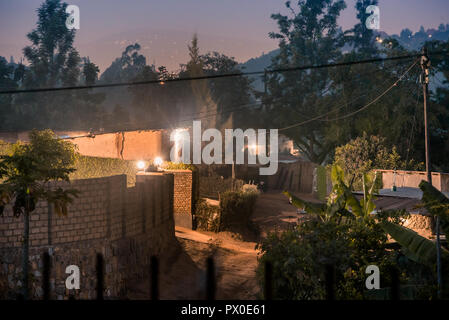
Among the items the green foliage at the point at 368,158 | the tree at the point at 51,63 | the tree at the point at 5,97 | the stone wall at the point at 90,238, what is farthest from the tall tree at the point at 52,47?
the stone wall at the point at 90,238

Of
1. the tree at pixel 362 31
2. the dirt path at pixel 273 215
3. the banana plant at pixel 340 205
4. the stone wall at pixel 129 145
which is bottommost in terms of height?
the dirt path at pixel 273 215

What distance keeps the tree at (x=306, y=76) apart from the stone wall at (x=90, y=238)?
2982 cm

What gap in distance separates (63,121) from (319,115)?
2638 cm

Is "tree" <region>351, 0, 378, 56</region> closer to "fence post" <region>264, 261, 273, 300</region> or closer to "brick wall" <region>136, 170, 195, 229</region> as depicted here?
"brick wall" <region>136, 170, 195, 229</region>

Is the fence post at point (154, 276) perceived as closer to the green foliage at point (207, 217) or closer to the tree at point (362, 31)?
the green foliage at point (207, 217)

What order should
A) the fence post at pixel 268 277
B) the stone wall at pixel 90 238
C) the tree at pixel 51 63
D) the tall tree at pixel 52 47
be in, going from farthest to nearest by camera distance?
the tall tree at pixel 52 47
the tree at pixel 51 63
the stone wall at pixel 90 238
the fence post at pixel 268 277

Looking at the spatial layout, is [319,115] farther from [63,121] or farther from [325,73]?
[63,121]

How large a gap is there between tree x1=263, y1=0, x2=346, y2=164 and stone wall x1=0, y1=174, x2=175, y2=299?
29.8m

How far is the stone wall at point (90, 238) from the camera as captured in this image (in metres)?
11.2

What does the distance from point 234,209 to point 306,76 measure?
99.6ft

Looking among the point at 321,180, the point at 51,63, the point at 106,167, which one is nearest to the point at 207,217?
the point at 106,167

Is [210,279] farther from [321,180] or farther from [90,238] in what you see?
[321,180]

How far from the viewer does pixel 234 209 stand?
21859 mm
